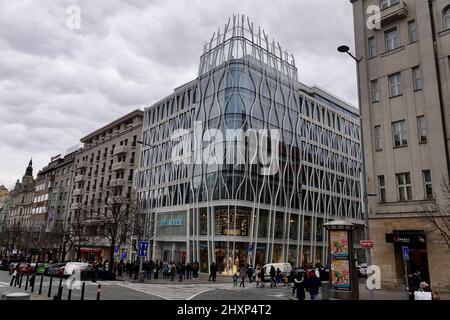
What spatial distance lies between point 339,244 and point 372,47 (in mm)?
16778

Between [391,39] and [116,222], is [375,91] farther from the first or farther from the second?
[116,222]

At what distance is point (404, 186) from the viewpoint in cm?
2480

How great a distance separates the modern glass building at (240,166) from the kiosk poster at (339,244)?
72.4ft

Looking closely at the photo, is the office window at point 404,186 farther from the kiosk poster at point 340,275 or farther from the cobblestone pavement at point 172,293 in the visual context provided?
the kiosk poster at point 340,275

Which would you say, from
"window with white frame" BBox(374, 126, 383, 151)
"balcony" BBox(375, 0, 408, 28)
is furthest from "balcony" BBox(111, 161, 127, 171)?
"balcony" BBox(375, 0, 408, 28)

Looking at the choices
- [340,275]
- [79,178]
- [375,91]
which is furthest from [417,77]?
[79,178]

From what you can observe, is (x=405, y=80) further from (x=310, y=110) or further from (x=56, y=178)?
(x=56, y=178)

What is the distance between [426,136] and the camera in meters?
24.3

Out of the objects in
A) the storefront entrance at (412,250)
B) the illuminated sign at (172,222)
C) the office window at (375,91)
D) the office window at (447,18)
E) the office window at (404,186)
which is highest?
the office window at (447,18)

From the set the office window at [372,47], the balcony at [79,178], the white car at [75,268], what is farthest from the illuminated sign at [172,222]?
the office window at [372,47]

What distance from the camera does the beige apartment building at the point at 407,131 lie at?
23.2 m

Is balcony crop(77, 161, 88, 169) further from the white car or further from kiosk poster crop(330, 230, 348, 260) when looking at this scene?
kiosk poster crop(330, 230, 348, 260)

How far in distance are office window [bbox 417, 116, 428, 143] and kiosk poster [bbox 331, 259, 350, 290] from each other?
10.8 meters

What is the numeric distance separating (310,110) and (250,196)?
21.4 m
